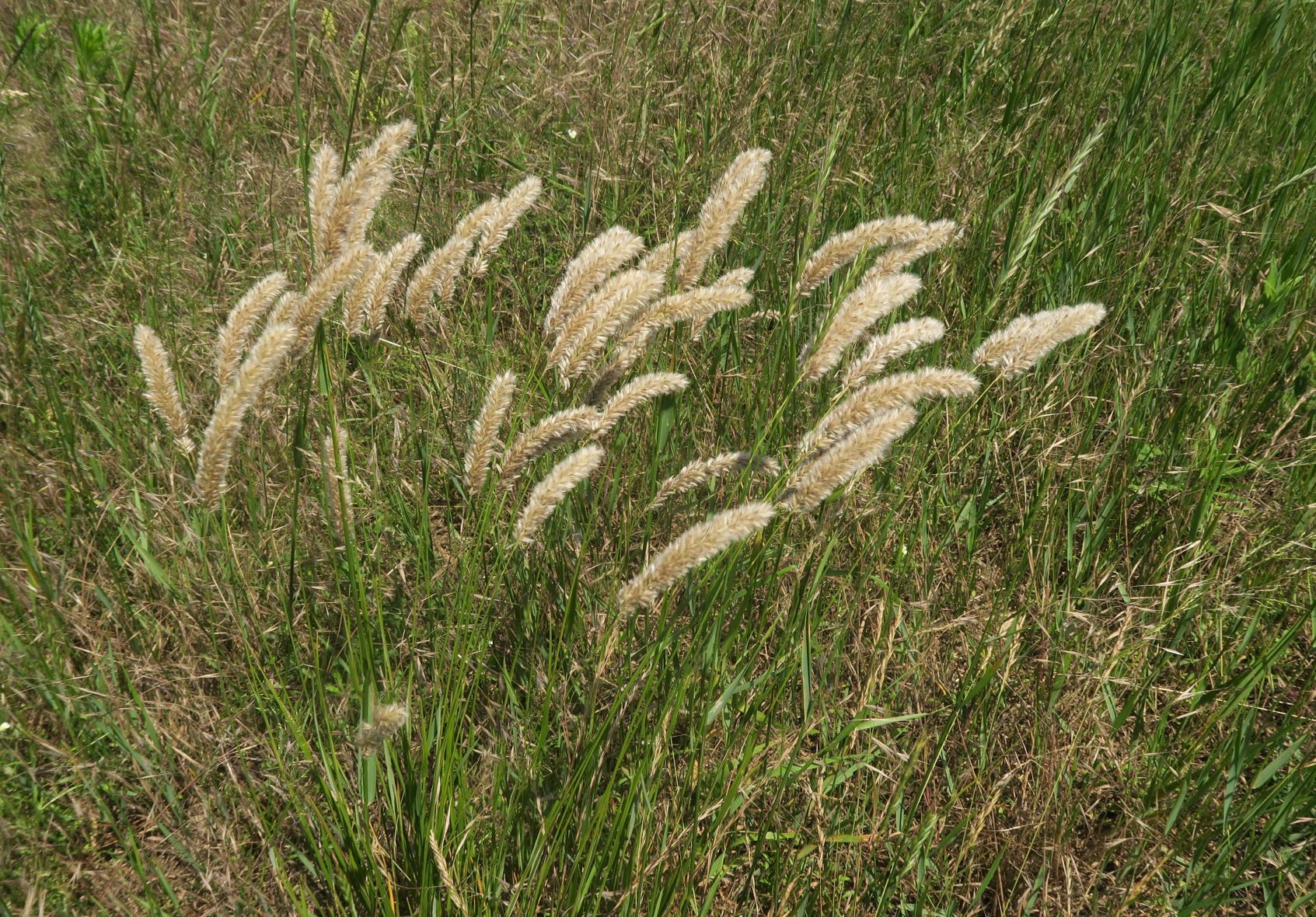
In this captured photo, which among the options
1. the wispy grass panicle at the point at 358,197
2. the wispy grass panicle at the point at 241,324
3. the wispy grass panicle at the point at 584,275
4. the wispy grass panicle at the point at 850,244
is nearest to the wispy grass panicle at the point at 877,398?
the wispy grass panicle at the point at 850,244

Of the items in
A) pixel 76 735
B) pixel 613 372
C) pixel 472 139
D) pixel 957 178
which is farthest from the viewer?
pixel 472 139

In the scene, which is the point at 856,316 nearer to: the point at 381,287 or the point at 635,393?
the point at 635,393

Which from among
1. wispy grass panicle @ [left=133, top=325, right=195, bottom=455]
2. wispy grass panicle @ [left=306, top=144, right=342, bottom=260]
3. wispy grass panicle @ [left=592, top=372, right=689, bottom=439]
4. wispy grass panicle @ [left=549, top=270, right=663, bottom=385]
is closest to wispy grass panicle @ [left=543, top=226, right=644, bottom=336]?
wispy grass panicle @ [left=549, top=270, right=663, bottom=385]

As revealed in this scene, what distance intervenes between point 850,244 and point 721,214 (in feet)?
0.85

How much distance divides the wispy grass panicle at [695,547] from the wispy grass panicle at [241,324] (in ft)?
2.31

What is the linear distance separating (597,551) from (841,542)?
54 centimetres

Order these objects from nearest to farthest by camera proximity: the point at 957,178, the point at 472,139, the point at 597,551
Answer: the point at 597,551 → the point at 957,178 → the point at 472,139

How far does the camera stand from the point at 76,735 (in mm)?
1840

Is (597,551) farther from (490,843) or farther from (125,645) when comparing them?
(125,645)

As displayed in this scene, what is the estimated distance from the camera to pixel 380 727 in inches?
54.2

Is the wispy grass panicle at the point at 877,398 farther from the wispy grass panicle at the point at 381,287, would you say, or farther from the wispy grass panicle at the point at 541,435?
the wispy grass panicle at the point at 381,287

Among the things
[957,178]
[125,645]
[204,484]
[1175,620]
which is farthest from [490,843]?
[957,178]

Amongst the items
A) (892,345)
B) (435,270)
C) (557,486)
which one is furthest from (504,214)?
(892,345)

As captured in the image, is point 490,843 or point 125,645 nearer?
point 490,843
